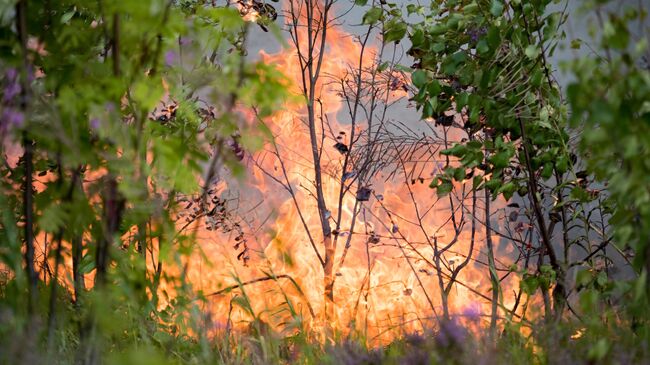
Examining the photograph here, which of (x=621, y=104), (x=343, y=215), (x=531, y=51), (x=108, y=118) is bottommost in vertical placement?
(x=621, y=104)

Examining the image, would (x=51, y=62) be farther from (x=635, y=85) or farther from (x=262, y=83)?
(x=635, y=85)

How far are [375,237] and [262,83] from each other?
2.68 metres

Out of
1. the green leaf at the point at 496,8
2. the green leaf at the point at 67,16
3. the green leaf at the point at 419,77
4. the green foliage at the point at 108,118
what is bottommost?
the green foliage at the point at 108,118

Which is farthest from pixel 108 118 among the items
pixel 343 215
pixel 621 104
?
pixel 343 215

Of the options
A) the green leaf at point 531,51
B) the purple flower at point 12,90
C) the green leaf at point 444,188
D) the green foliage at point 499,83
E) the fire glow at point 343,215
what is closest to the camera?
the purple flower at point 12,90

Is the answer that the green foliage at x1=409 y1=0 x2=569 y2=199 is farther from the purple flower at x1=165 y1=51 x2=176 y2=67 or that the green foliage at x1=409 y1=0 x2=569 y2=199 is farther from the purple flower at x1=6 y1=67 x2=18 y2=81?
the purple flower at x1=6 y1=67 x2=18 y2=81

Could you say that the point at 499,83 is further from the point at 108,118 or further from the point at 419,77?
the point at 108,118

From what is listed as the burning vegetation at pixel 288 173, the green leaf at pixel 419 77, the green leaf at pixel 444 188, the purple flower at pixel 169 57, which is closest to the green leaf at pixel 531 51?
the burning vegetation at pixel 288 173

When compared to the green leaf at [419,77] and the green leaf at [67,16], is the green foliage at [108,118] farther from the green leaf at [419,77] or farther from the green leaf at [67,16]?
the green leaf at [419,77]

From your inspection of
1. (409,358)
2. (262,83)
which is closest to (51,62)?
(262,83)

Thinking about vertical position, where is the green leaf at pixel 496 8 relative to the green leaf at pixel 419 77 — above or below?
above

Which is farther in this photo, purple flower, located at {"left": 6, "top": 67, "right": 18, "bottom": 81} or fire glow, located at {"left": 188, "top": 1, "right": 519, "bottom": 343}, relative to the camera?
fire glow, located at {"left": 188, "top": 1, "right": 519, "bottom": 343}

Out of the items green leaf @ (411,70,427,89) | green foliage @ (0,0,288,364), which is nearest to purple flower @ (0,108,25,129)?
green foliage @ (0,0,288,364)

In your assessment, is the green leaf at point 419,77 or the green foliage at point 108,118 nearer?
the green foliage at point 108,118
